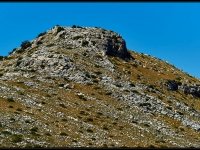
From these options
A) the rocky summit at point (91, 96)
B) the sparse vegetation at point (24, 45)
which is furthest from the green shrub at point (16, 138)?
the sparse vegetation at point (24, 45)

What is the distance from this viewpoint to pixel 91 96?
77000mm

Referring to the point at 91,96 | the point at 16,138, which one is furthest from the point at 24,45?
the point at 16,138

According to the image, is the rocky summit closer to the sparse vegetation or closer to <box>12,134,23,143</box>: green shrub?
<box>12,134,23,143</box>: green shrub

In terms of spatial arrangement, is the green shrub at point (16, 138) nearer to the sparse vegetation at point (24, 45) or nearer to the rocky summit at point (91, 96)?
the rocky summit at point (91, 96)

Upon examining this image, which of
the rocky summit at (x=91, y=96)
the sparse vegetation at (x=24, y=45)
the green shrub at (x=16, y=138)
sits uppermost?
the sparse vegetation at (x=24, y=45)

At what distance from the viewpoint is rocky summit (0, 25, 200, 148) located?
5900 centimetres

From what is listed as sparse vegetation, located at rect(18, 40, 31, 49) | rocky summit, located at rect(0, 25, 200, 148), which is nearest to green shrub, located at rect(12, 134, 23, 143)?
rocky summit, located at rect(0, 25, 200, 148)

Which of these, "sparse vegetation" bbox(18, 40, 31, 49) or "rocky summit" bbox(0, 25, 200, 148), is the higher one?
"sparse vegetation" bbox(18, 40, 31, 49)

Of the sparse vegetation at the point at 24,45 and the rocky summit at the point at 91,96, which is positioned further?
the sparse vegetation at the point at 24,45

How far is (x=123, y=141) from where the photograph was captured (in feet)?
195

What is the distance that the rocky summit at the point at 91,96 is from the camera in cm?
5900

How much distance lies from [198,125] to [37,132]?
32.8m

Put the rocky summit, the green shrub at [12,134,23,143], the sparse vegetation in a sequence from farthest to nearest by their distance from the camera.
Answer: the sparse vegetation → the rocky summit → the green shrub at [12,134,23,143]

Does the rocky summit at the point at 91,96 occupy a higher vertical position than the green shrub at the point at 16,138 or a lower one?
higher
